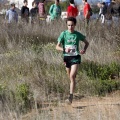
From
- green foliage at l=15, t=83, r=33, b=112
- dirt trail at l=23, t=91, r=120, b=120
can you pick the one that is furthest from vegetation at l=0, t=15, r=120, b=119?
dirt trail at l=23, t=91, r=120, b=120

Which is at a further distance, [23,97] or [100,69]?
[100,69]

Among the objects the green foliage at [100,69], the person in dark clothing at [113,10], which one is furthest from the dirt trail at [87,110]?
the person in dark clothing at [113,10]

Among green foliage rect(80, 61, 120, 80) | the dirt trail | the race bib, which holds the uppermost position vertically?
the race bib

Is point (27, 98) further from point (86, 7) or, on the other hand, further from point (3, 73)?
point (86, 7)

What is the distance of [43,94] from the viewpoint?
9.00 meters

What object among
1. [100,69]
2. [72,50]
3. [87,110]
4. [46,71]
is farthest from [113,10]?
[87,110]

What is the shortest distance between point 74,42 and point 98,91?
1125 millimetres

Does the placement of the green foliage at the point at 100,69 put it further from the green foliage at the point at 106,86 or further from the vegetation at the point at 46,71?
the green foliage at the point at 106,86

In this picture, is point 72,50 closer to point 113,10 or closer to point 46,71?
point 46,71

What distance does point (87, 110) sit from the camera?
817cm

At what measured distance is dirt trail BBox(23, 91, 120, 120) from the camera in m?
7.49

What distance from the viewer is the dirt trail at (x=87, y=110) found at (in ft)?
24.6

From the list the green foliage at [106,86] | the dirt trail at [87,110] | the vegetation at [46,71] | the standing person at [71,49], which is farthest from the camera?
the green foliage at [106,86]

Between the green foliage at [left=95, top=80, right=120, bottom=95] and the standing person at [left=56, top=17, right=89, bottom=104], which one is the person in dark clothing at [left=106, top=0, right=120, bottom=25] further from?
the standing person at [left=56, top=17, right=89, bottom=104]
